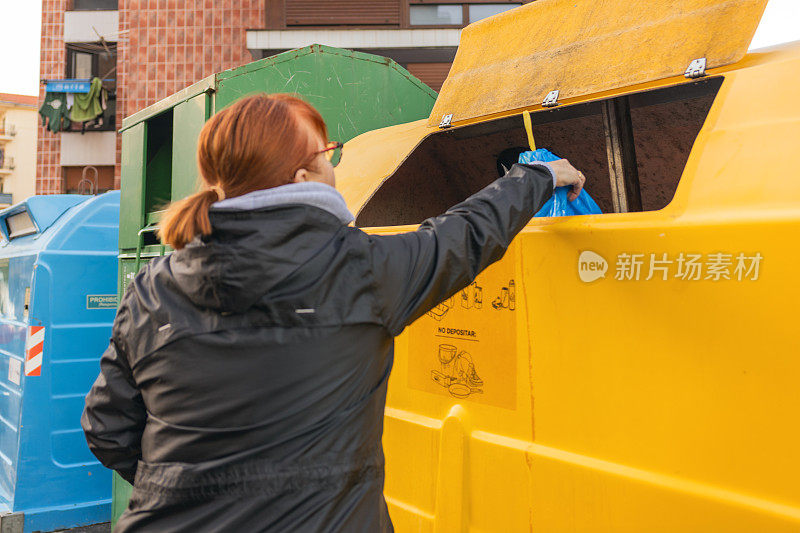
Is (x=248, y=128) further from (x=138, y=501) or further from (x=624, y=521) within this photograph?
(x=624, y=521)

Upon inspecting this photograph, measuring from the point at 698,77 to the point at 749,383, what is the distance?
28.3 inches

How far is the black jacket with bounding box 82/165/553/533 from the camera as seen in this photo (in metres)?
1.08

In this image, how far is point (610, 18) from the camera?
5.72 feet

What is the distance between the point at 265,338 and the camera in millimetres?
1099

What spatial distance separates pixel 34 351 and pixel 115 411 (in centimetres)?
318

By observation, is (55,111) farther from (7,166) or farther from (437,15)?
(7,166)

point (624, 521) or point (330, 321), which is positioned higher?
point (330, 321)

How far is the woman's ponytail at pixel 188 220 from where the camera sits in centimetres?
110

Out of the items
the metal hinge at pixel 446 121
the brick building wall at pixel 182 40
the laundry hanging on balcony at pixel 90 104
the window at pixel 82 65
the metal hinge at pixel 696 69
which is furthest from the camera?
the window at pixel 82 65

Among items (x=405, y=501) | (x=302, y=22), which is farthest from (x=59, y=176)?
(x=405, y=501)

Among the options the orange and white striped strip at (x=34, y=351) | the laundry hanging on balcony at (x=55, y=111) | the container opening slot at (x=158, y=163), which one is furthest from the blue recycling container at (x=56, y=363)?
the laundry hanging on balcony at (x=55, y=111)

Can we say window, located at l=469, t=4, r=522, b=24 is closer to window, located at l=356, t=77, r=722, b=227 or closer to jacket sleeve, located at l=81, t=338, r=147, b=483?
window, located at l=356, t=77, r=722, b=227

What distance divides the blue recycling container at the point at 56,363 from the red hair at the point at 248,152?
10.7 ft

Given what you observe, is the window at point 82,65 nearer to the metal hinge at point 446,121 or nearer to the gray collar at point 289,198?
the metal hinge at point 446,121
